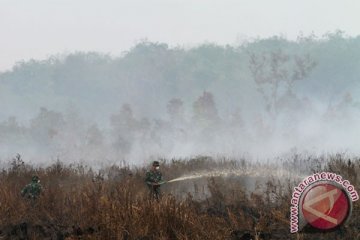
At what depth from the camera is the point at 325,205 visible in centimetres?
602

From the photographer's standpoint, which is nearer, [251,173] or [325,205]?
[325,205]

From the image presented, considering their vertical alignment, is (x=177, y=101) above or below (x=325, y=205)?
above

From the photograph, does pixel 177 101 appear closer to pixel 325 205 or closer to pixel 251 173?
pixel 251 173

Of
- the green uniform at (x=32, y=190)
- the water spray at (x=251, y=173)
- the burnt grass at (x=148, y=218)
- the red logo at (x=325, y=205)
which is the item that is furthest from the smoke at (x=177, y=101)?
the red logo at (x=325, y=205)

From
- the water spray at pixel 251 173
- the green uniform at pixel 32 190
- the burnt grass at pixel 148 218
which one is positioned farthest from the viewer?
the water spray at pixel 251 173

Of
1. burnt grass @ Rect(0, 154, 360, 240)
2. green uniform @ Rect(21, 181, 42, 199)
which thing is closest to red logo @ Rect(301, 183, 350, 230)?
burnt grass @ Rect(0, 154, 360, 240)

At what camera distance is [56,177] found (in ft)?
54.7

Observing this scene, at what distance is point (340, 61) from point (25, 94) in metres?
68.2

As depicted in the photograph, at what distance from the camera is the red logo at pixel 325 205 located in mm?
5946

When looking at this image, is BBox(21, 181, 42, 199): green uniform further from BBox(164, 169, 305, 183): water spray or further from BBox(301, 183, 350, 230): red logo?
BBox(301, 183, 350, 230): red logo

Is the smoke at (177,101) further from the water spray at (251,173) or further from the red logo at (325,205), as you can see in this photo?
the red logo at (325,205)

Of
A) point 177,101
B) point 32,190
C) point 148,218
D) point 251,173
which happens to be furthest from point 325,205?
point 177,101

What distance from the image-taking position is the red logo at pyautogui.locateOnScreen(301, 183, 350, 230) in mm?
5946

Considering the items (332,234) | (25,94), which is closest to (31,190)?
(332,234)
